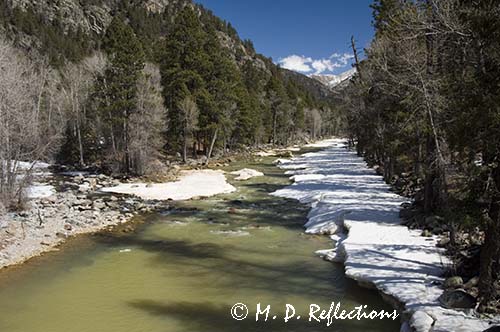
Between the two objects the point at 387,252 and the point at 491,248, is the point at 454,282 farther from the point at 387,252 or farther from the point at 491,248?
the point at 387,252

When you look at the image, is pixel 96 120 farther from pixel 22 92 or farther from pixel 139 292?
pixel 139 292

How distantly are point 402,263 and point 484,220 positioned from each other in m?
4.13

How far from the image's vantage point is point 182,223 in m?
18.6

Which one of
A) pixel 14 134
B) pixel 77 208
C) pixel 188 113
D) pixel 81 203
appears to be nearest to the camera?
pixel 14 134

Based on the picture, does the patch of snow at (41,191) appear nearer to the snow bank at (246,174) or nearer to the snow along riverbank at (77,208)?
the snow along riverbank at (77,208)

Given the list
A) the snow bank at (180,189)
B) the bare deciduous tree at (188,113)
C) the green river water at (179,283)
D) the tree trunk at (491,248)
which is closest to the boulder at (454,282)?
the tree trunk at (491,248)

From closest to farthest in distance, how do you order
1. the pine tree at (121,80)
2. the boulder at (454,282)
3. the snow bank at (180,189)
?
the boulder at (454,282), the snow bank at (180,189), the pine tree at (121,80)

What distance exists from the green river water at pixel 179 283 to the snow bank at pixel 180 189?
734cm

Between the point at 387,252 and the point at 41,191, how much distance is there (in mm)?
21272

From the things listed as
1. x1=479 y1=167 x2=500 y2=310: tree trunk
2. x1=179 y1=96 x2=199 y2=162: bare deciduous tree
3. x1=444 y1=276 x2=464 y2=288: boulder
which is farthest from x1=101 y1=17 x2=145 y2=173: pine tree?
x1=479 y1=167 x2=500 y2=310: tree trunk

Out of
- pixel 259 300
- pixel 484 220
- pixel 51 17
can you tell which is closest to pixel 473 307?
pixel 484 220

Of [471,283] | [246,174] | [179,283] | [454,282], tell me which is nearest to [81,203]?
[179,283]

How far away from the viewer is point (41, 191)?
24859mm

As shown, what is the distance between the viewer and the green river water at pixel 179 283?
9.36m
